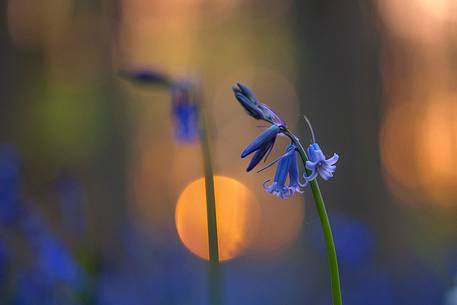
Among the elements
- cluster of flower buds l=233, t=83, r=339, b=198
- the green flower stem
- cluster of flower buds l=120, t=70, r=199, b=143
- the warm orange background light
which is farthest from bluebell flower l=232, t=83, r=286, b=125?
the warm orange background light

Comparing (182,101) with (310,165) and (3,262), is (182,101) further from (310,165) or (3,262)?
(310,165)

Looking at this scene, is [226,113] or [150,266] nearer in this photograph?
[150,266]

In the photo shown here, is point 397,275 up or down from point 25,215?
down

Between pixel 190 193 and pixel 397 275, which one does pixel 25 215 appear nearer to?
pixel 397 275

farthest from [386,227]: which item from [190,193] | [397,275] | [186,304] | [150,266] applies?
[186,304]

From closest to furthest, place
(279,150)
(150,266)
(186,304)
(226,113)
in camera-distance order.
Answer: (186,304)
(150,266)
(279,150)
(226,113)

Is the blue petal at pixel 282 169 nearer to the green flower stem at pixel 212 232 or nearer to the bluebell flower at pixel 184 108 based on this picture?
the green flower stem at pixel 212 232

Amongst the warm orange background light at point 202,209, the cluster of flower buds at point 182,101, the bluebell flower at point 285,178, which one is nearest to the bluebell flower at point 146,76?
the cluster of flower buds at point 182,101
